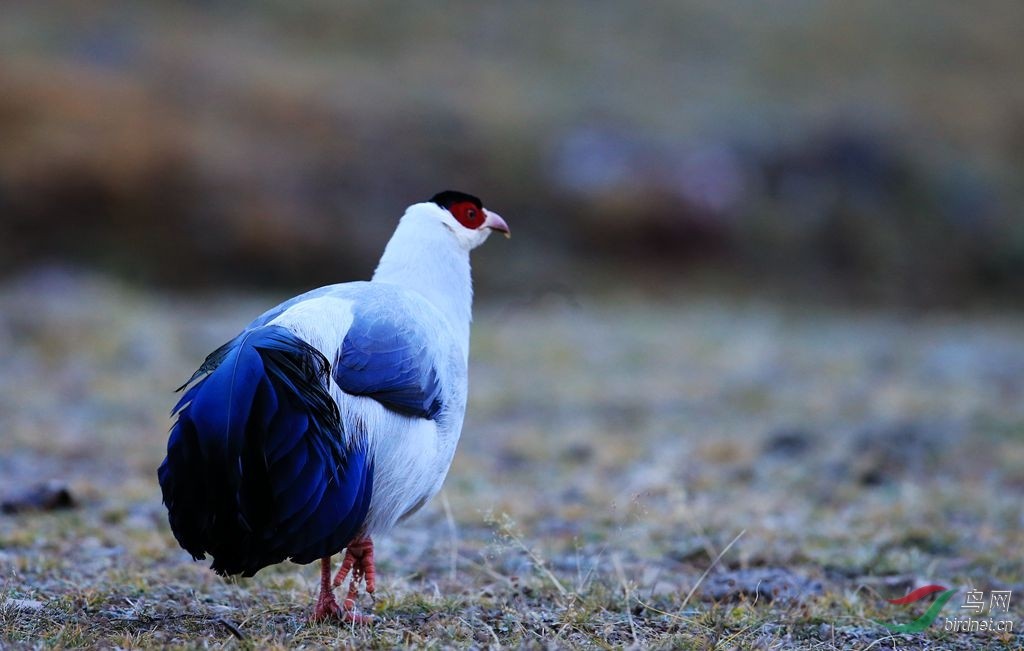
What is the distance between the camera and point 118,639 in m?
3.56

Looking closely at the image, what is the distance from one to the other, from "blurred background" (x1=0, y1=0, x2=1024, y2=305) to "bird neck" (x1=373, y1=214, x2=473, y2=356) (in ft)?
41.2

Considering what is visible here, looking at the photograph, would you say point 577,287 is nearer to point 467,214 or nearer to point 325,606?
point 467,214

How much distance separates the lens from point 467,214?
494 cm

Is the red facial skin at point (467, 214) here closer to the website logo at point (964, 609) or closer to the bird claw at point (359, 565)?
the bird claw at point (359, 565)

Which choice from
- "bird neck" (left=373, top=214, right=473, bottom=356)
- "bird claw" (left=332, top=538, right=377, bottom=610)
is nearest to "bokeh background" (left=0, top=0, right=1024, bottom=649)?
"bird claw" (left=332, top=538, right=377, bottom=610)

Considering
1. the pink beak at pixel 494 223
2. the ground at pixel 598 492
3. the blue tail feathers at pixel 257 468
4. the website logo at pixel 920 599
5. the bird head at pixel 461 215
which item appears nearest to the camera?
the blue tail feathers at pixel 257 468

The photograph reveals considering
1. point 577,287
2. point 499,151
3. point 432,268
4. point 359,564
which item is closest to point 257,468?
point 359,564

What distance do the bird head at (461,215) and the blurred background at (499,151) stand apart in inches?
488

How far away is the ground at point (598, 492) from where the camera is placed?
406cm

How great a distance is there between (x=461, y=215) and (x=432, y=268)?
0.37m

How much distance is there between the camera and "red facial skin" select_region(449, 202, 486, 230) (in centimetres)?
491

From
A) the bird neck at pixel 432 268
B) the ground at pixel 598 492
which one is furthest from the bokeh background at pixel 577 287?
the bird neck at pixel 432 268

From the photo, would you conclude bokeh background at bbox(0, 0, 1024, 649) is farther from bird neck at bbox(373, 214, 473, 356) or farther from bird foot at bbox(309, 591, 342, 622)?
bird neck at bbox(373, 214, 473, 356)

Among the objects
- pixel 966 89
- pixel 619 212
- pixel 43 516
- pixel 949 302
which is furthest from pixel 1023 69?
pixel 43 516
